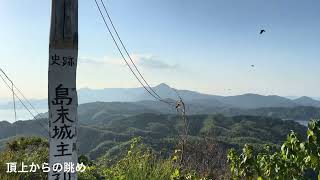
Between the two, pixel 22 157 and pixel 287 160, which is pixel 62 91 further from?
pixel 22 157

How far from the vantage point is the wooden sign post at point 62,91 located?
367cm

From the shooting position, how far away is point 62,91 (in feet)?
12.2

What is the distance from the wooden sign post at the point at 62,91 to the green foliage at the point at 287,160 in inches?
112

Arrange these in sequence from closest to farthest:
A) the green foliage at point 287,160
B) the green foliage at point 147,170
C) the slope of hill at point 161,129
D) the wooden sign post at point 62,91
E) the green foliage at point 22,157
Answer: the wooden sign post at point 62,91, the green foliage at point 287,160, the green foliage at point 147,170, the green foliage at point 22,157, the slope of hill at point 161,129

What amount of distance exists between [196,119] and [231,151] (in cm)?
13604

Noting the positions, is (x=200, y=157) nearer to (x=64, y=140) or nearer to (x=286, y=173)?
(x=286, y=173)

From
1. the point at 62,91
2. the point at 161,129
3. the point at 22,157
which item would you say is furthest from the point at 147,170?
the point at 161,129

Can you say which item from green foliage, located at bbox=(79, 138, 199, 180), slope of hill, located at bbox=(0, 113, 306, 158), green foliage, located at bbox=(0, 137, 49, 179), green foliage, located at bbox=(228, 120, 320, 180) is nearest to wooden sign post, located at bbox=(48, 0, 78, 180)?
green foliage, located at bbox=(79, 138, 199, 180)

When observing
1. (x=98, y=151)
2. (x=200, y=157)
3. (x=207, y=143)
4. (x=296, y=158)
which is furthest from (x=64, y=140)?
(x=98, y=151)

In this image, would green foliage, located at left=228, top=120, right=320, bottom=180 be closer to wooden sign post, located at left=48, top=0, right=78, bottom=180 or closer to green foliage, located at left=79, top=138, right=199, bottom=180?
green foliage, located at left=79, top=138, right=199, bottom=180

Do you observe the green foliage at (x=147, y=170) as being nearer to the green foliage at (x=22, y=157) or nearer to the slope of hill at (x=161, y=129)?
the green foliage at (x=22, y=157)

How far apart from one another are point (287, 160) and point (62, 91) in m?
3.35

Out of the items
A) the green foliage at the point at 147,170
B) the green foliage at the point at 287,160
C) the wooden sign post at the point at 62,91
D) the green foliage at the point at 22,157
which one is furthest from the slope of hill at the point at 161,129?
the wooden sign post at the point at 62,91

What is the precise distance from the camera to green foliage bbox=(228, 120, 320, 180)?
5012 mm
